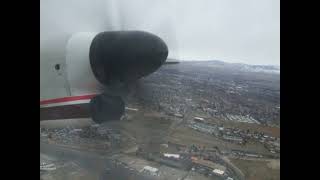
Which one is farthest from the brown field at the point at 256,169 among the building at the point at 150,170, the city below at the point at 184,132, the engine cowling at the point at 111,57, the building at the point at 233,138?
the engine cowling at the point at 111,57

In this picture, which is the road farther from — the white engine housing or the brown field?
the brown field

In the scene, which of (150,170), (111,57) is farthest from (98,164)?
(111,57)

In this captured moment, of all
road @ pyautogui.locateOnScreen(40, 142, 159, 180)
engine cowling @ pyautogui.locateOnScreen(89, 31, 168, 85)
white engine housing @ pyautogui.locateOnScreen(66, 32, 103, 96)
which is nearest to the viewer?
engine cowling @ pyautogui.locateOnScreen(89, 31, 168, 85)

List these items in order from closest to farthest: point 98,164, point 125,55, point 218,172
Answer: point 125,55 → point 218,172 → point 98,164

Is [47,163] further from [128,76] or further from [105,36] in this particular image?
[105,36]

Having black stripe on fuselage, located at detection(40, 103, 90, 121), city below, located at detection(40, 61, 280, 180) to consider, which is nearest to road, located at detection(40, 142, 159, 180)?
city below, located at detection(40, 61, 280, 180)

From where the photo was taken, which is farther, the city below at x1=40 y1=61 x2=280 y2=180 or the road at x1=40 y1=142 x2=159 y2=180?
the road at x1=40 y1=142 x2=159 y2=180

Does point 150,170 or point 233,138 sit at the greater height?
point 233,138

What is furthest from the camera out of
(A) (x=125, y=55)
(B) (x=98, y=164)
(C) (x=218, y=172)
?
(B) (x=98, y=164)

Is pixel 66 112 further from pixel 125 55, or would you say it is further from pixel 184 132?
pixel 184 132
